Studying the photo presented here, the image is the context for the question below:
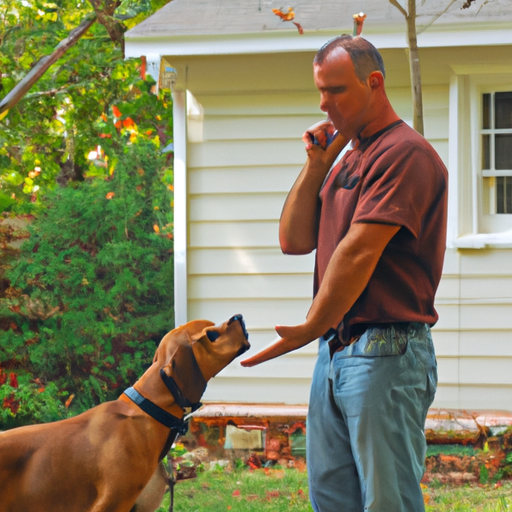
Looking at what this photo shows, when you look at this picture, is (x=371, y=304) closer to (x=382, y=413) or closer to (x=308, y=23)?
(x=382, y=413)

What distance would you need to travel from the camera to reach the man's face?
5.89ft

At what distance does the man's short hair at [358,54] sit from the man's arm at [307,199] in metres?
0.22

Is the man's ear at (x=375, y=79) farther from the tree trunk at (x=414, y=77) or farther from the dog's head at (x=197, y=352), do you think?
the tree trunk at (x=414, y=77)

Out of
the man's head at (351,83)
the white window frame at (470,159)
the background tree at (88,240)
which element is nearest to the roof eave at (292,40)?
the white window frame at (470,159)

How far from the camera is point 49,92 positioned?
7441 millimetres

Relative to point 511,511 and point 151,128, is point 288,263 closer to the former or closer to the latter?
point 511,511

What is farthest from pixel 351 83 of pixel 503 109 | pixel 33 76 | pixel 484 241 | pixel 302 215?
pixel 33 76

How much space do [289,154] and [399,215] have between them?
3246mm

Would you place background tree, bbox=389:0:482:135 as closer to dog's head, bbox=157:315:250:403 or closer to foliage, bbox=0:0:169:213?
dog's head, bbox=157:315:250:403

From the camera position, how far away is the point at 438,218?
180 centimetres

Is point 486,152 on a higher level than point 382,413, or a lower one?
higher

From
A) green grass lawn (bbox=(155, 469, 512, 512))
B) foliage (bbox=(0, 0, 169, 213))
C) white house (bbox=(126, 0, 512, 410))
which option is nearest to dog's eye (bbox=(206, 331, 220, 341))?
green grass lawn (bbox=(155, 469, 512, 512))

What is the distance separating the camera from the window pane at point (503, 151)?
4684 mm

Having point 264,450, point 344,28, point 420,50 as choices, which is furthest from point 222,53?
point 264,450
